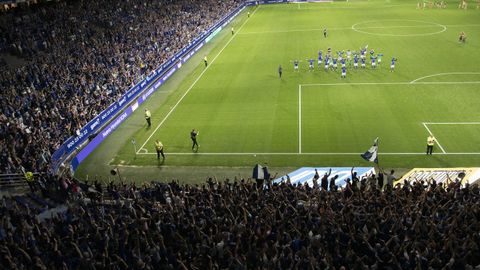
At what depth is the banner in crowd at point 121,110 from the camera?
21.7m

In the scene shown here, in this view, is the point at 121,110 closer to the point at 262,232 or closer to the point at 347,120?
the point at 347,120

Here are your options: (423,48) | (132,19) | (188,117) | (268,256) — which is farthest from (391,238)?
(132,19)

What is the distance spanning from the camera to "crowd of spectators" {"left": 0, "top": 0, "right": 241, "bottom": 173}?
21.4 metres

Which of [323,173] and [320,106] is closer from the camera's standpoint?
[323,173]

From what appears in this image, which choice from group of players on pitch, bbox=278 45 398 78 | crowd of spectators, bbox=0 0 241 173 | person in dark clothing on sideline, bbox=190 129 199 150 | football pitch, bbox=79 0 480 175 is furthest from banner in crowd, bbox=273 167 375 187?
group of players on pitch, bbox=278 45 398 78

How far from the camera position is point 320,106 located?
90.5 feet

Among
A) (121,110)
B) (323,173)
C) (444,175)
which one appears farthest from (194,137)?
(444,175)

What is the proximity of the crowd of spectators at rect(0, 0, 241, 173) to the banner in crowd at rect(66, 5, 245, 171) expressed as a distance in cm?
55

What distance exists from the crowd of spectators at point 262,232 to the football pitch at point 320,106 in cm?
818

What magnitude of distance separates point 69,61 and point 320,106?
19.5 metres

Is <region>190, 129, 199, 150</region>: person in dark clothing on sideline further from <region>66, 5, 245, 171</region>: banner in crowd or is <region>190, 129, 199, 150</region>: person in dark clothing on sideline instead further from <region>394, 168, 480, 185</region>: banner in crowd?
<region>394, 168, 480, 185</region>: banner in crowd

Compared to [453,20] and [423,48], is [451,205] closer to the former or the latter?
[423,48]

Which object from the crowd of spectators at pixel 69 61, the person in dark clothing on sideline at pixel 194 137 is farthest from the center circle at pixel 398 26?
the person in dark clothing on sideline at pixel 194 137

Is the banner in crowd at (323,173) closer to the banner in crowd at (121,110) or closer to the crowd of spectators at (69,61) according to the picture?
the banner in crowd at (121,110)
